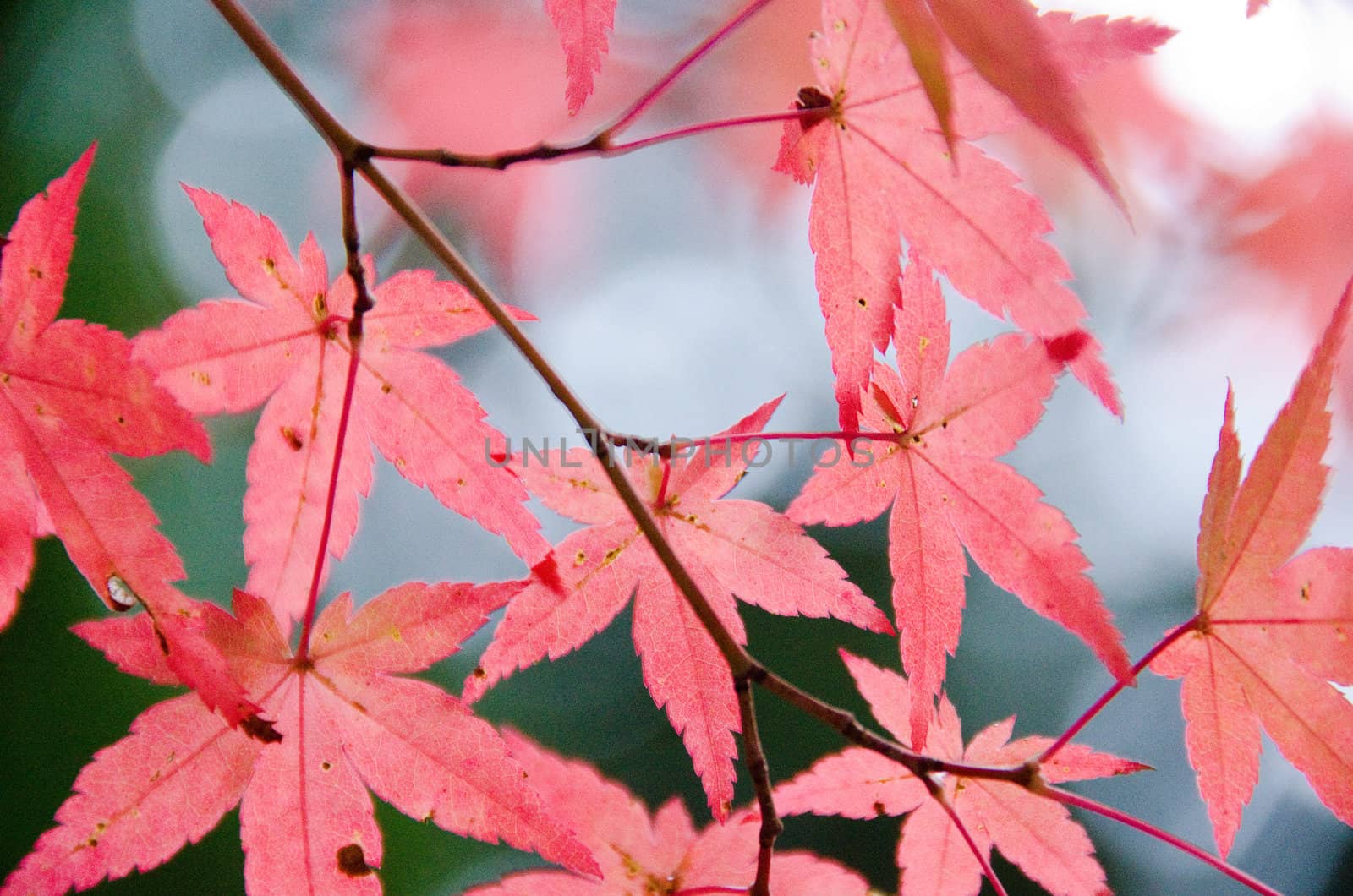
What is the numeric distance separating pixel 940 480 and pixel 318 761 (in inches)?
17.7

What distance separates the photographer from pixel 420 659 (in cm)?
52

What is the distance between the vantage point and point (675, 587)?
0.58 m

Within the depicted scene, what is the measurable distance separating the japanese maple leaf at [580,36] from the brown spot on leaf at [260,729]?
396 mm

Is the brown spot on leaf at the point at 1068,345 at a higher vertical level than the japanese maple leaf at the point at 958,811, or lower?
higher

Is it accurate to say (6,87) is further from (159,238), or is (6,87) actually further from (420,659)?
(420,659)

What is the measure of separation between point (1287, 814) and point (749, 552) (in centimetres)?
369

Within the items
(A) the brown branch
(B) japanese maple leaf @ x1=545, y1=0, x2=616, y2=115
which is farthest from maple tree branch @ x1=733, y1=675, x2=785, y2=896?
(B) japanese maple leaf @ x1=545, y1=0, x2=616, y2=115

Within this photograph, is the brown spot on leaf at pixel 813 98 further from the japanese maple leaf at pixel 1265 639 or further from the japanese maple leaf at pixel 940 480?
the japanese maple leaf at pixel 1265 639

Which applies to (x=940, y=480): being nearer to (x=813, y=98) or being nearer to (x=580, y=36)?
(x=813, y=98)

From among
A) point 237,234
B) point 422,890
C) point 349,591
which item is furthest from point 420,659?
point 422,890

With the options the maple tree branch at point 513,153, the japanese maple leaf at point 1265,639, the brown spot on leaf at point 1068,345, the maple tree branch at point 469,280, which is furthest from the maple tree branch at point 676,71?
the japanese maple leaf at point 1265,639

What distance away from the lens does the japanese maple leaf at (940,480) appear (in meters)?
0.53

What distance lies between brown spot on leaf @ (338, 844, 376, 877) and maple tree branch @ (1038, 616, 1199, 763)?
408 mm

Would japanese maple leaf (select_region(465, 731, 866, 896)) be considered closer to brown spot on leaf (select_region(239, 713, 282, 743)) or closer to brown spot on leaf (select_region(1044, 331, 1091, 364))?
brown spot on leaf (select_region(239, 713, 282, 743))
